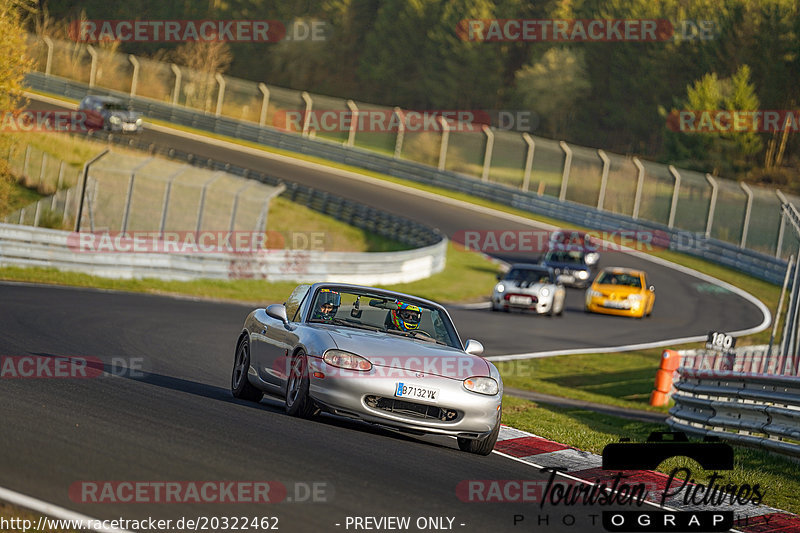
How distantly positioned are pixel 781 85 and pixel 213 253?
6311 cm

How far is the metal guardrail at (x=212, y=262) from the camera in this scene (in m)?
22.8

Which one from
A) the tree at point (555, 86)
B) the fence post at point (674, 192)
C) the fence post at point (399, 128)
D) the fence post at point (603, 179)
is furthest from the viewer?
the tree at point (555, 86)

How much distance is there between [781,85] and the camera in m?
79.8

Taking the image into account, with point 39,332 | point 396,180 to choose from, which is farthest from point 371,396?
point 396,180

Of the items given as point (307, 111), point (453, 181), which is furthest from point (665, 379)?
point (307, 111)

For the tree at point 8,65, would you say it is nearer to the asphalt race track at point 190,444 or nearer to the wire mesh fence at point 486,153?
the wire mesh fence at point 486,153

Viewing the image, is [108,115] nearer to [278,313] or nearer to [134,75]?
[134,75]

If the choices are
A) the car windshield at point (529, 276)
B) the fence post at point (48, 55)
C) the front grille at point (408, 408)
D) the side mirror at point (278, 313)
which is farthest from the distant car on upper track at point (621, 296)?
the fence post at point (48, 55)

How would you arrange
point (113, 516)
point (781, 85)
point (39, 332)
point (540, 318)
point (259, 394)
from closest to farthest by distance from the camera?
point (113, 516), point (259, 394), point (39, 332), point (540, 318), point (781, 85)

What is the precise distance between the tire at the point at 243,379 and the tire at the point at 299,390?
1.22m

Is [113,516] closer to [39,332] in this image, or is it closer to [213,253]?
[39,332]

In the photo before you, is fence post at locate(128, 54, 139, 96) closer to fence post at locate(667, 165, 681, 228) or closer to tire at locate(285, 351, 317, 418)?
fence post at locate(667, 165, 681, 228)

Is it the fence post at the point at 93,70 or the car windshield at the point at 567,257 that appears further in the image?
the fence post at the point at 93,70

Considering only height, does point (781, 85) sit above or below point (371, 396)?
above
